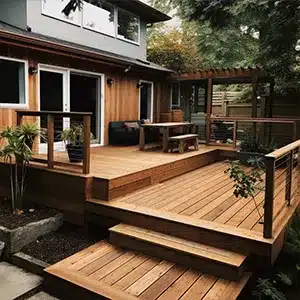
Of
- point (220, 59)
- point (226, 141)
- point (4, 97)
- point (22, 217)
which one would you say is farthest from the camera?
point (220, 59)

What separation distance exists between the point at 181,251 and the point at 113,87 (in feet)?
18.6

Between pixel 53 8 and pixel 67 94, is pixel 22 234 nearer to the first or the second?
pixel 67 94

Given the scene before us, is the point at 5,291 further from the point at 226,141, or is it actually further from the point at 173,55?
the point at 173,55

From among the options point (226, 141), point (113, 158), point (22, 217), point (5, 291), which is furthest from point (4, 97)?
point (226, 141)

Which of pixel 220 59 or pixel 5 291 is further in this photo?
pixel 220 59

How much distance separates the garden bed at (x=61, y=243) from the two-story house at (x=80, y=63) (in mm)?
2560

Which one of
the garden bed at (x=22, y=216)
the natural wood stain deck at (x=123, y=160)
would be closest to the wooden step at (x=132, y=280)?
the garden bed at (x=22, y=216)

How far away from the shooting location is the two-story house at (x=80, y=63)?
18.9ft

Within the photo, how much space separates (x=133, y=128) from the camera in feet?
26.3

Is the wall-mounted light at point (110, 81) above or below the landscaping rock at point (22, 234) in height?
above

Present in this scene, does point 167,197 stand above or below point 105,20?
below

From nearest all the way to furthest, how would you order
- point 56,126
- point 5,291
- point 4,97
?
point 5,291 → point 4,97 → point 56,126

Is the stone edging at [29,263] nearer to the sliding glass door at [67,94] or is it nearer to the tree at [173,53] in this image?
the sliding glass door at [67,94]

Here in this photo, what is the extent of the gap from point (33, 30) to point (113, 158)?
3647 millimetres
